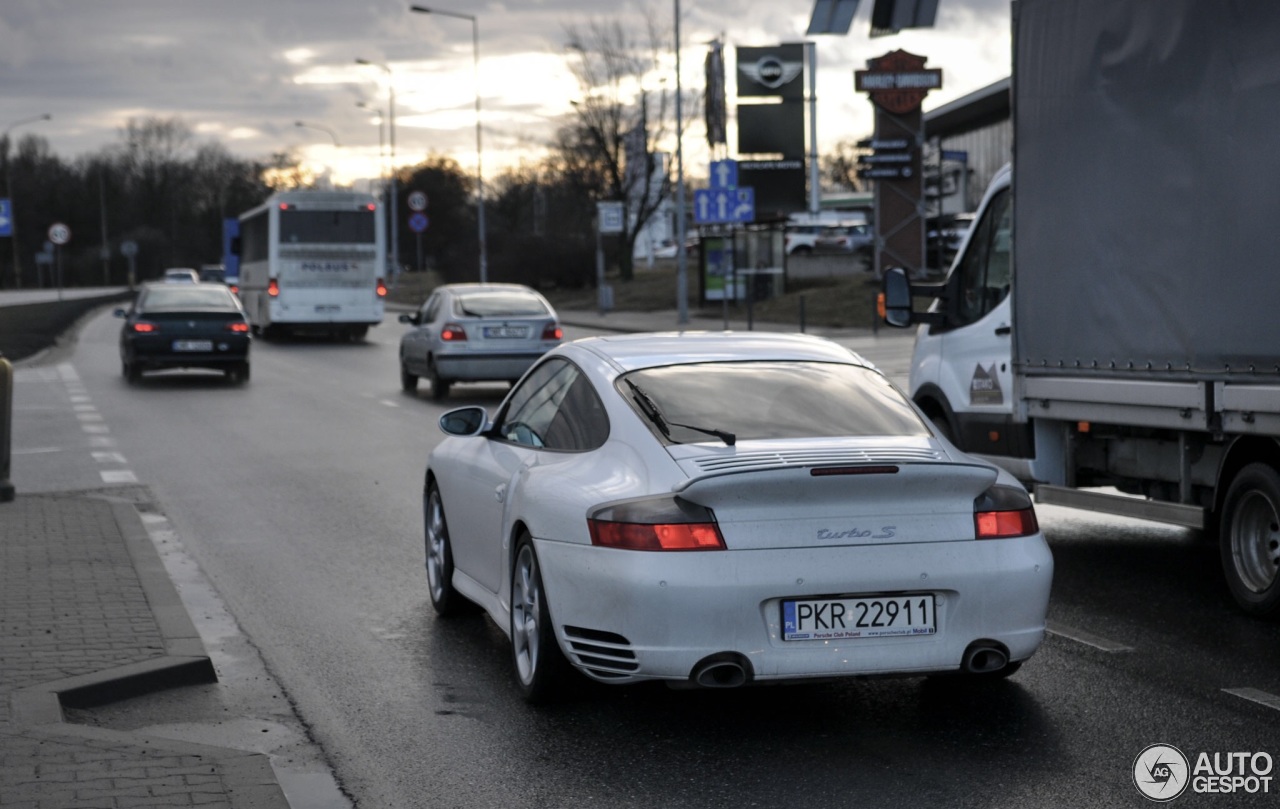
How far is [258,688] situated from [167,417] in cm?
1439

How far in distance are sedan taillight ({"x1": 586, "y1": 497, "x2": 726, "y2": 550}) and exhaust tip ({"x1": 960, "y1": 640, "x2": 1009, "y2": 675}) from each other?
90cm

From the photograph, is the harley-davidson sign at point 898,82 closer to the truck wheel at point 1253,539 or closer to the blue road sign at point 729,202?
the blue road sign at point 729,202

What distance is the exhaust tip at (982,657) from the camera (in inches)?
216

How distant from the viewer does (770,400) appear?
621 cm

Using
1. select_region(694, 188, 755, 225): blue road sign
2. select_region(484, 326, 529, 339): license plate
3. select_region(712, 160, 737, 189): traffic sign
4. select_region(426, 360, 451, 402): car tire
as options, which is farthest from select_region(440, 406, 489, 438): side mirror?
select_region(712, 160, 737, 189): traffic sign

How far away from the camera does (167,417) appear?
66.7 feet

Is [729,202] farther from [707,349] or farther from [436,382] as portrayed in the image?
[707,349]

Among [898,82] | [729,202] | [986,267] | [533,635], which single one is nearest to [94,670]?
[533,635]

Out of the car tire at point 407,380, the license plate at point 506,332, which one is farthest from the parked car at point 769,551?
the car tire at point 407,380

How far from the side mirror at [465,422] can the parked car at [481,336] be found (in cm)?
1542

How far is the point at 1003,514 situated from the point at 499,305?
60.2 ft

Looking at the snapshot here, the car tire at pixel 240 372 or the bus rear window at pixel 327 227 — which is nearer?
the car tire at pixel 240 372

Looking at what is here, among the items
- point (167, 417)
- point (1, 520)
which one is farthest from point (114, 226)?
point (1, 520)

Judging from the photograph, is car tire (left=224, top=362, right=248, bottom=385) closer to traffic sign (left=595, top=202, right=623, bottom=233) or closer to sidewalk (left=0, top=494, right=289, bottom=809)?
sidewalk (left=0, top=494, right=289, bottom=809)
